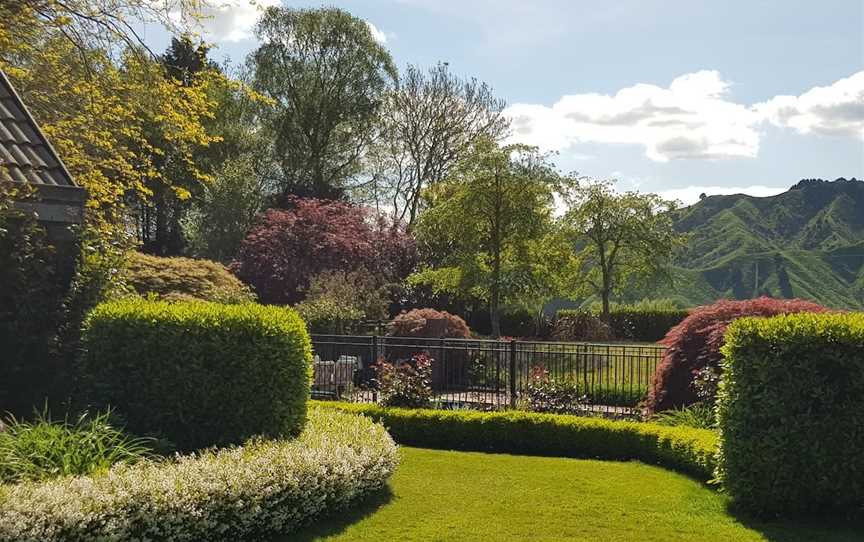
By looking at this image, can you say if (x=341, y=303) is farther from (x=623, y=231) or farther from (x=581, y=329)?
(x=623, y=231)

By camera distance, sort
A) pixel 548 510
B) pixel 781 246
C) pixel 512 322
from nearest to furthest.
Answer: pixel 548 510 < pixel 512 322 < pixel 781 246

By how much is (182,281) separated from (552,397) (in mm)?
7043

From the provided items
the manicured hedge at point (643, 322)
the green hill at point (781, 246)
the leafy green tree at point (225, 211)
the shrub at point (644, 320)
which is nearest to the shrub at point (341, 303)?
the shrub at point (644, 320)

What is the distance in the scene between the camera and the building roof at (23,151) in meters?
7.94

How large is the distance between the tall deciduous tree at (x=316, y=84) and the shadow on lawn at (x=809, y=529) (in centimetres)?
3114

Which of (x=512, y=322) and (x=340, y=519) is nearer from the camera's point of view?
(x=340, y=519)

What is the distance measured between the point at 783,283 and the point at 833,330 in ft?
242

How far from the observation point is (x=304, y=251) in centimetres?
2652

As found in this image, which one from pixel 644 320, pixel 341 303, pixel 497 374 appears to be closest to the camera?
pixel 497 374

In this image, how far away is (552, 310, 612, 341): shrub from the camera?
26781mm

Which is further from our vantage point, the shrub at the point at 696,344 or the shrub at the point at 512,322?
the shrub at the point at 512,322

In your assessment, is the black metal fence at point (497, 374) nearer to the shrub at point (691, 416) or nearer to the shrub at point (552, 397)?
the shrub at point (552, 397)

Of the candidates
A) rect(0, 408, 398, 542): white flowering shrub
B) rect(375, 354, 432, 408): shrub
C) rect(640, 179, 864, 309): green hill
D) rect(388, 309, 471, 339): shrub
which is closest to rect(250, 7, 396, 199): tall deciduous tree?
rect(388, 309, 471, 339): shrub

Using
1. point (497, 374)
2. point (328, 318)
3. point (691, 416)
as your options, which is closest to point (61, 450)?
point (691, 416)
